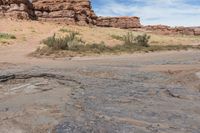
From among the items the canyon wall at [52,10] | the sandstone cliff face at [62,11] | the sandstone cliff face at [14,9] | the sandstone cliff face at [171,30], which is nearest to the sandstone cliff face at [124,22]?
the sandstone cliff face at [171,30]

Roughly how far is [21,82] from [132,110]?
13.2 ft

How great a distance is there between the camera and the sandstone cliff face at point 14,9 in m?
49.8

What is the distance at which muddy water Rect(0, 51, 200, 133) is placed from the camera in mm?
5840

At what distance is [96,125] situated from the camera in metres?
5.74

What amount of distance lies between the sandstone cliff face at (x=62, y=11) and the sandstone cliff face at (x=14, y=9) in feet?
21.6

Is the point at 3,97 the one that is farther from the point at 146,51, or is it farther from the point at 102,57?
the point at 146,51

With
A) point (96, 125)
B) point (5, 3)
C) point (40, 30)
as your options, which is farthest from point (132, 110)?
point (5, 3)

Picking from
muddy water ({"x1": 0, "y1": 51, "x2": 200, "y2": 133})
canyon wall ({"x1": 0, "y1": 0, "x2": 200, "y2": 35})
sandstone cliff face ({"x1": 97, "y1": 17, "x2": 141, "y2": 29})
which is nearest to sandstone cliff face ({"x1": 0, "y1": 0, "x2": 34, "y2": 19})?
canyon wall ({"x1": 0, "y1": 0, "x2": 200, "y2": 35})

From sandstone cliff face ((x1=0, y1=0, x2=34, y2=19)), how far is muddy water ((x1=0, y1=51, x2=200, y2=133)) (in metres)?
40.0

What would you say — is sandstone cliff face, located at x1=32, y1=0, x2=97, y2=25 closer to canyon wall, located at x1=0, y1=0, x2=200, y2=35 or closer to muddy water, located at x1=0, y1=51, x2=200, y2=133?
canyon wall, located at x1=0, y1=0, x2=200, y2=35

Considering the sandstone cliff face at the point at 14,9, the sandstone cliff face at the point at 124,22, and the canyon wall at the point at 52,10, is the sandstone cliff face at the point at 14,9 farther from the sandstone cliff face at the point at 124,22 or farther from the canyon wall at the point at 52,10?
the sandstone cliff face at the point at 124,22

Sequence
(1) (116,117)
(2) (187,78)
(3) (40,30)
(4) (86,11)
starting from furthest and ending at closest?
1. (4) (86,11)
2. (3) (40,30)
3. (2) (187,78)
4. (1) (116,117)

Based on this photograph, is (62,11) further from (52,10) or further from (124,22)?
(124,22)

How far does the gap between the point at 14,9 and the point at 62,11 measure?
11.1 meters
